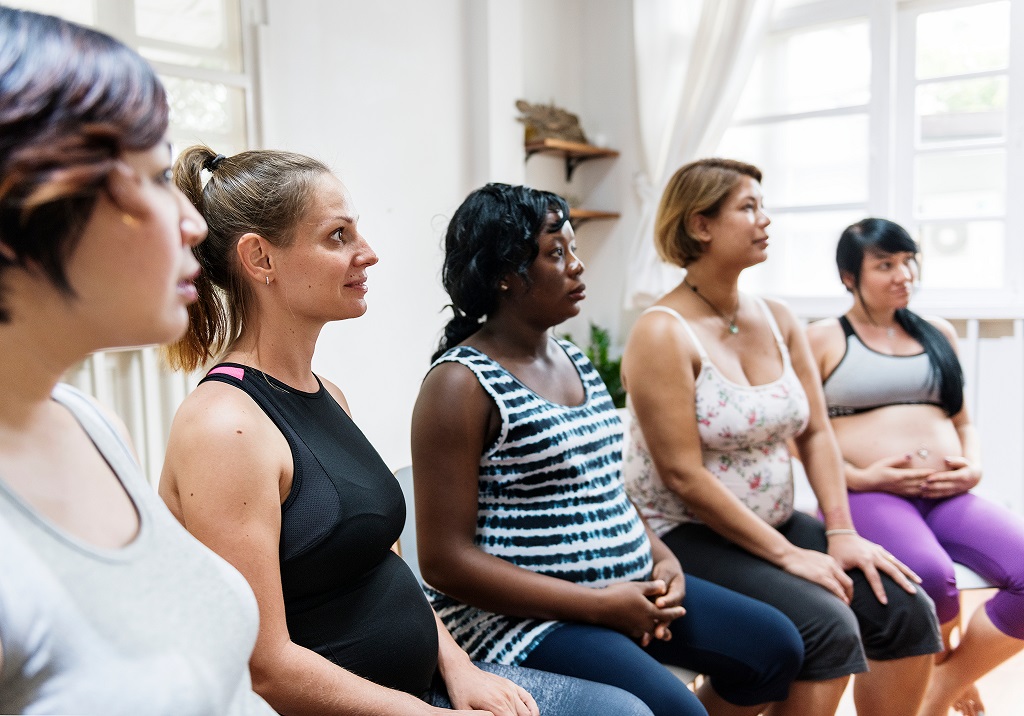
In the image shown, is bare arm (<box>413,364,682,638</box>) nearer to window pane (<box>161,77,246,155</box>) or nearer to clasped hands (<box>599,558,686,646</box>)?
clasped hands (<box>599,558,686,646</box>)

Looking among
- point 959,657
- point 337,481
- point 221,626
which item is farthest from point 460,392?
point 959,657

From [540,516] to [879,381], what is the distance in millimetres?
1228

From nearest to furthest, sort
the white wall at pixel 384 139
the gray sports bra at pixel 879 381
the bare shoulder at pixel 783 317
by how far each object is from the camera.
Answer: the bare shoulder at pixel 783 317
the gray sports bra at pixel 879 381
the white wall at pixel 384 139

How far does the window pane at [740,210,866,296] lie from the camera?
380 centimetres

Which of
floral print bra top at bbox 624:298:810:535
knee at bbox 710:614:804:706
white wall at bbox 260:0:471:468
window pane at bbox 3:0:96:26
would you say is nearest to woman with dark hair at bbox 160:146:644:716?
knee at bbox 710:614:804:706

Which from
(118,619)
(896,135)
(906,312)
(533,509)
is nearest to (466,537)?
(533,509)

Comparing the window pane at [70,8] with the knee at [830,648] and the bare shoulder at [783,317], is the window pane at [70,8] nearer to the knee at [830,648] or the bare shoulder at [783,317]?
the bare shoulder at [783,317]

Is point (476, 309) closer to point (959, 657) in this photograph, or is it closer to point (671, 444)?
point (671, 444)

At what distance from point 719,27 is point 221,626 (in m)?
3.74

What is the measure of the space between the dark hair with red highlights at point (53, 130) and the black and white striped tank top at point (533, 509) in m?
0.90

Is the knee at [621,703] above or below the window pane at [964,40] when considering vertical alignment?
below

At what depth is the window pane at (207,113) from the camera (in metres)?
2.64

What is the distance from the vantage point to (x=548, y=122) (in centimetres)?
404

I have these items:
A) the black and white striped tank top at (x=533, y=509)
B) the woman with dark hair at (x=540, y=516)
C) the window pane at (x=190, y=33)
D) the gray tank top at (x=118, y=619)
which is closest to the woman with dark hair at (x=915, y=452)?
the woman with dark hair at (x=540, y=516)
